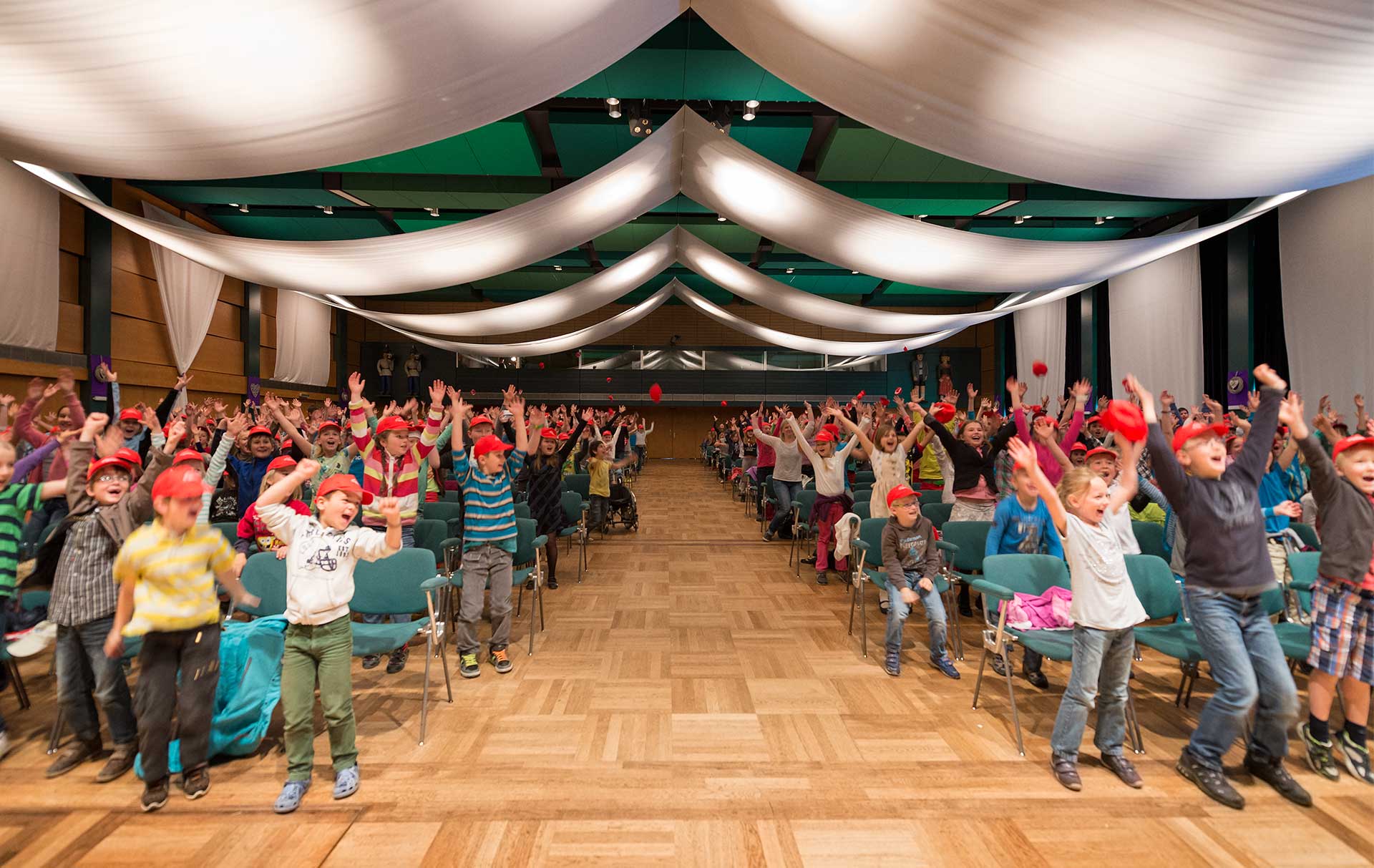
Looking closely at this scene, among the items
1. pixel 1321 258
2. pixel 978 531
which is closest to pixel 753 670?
pixel 978 531

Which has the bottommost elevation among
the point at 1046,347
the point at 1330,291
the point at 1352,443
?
the point at 1352,443

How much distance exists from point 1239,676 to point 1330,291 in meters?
7.70

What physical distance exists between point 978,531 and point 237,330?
13.8m

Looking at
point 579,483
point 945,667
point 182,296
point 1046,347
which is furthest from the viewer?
point 1046,347

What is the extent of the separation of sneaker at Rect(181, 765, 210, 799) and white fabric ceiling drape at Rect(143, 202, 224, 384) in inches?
381

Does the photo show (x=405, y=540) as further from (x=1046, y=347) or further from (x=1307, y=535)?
(x=1046, y=347)

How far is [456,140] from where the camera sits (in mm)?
7176

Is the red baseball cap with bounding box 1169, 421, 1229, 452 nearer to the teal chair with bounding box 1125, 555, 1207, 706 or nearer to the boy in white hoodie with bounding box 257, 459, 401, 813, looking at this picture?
the teal chair with bounding box 1125, 555, 1207, 706

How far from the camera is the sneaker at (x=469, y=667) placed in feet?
11.7

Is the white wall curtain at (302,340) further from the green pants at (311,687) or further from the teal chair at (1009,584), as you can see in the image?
the teal chair at (1009,584)

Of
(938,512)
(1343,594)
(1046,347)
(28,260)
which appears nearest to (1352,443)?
(1343,594)

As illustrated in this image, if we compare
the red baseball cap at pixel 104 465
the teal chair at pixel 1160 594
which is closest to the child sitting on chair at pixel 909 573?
the teal chair at pixel 1160 594

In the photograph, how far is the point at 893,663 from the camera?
3.63 meters

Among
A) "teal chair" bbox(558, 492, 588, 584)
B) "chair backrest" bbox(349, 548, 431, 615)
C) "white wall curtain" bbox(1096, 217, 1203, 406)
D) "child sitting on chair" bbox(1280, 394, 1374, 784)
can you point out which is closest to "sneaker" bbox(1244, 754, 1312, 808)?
"child sitting on chair" bbox(1280, 394, 1374, 784)
